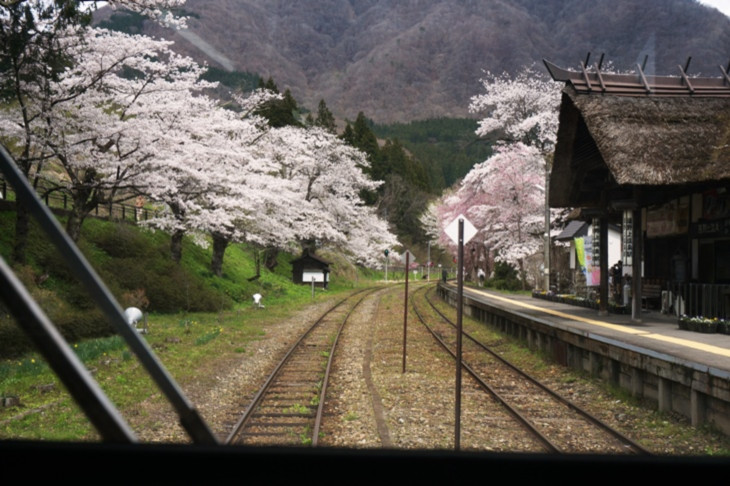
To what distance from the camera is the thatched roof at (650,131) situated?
41.3 ft

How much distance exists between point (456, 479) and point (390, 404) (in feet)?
27.5

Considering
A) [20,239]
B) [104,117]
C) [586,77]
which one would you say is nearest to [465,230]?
[586,77]

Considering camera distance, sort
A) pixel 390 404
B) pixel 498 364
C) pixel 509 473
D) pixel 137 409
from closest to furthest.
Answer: pixel 509 473 < pixel 137 409 < pixel 390 404 < pixel 498 364

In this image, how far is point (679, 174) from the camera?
496 inches

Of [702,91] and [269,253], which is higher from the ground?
[702,91]

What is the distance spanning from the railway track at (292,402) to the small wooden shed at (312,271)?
24.7 metres

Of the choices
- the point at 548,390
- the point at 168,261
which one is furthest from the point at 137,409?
the point at 168,261

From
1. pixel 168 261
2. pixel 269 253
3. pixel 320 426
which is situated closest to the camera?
pixel 320 426

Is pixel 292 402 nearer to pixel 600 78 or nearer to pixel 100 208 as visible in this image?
pixel 600 78

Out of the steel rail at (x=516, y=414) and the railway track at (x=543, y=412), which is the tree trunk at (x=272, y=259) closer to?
the railway track at (x=543, y=412)

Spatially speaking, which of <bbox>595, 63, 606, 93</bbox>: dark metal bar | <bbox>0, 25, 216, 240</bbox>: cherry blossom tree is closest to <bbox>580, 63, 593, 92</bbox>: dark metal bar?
<bbox>595, 63, 606, 93</bbox>: dark metal bar

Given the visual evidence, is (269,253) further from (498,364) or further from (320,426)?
(320,426)

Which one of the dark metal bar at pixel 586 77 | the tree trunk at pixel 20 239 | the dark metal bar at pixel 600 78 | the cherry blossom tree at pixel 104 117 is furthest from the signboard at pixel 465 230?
the tree trunk at pixel 20 239

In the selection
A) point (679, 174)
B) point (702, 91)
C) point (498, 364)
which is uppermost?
point (702, 91)
